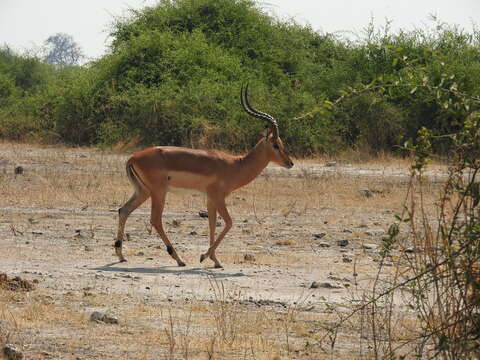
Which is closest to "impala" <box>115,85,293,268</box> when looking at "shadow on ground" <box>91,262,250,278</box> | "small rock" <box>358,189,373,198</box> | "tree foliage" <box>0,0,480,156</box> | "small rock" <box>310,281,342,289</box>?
"shadow on ground" <box>91,262,250,278</box>

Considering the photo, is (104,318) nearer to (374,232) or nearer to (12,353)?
(12,353)

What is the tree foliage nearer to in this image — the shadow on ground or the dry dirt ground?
the dry dirt ground

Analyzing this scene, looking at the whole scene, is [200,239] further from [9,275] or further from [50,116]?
[50,116]

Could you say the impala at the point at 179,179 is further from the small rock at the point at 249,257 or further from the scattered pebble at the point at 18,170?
the scattered pebble at the point at 18,170

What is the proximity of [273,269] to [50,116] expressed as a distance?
19020 millimetres

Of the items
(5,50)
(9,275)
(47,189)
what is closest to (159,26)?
(47,189)

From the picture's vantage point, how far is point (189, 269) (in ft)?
28.9

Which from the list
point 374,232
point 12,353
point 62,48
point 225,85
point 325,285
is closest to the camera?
point 12,353

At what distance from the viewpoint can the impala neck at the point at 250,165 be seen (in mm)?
9969

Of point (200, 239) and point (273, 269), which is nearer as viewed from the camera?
point (273, 269)

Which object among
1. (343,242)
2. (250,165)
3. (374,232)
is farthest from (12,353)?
(374,232)

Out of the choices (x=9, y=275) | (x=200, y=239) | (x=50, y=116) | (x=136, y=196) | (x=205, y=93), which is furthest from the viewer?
(x=50, y=116)

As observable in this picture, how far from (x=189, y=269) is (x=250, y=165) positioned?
1.77 meters

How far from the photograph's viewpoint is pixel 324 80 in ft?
80.5
